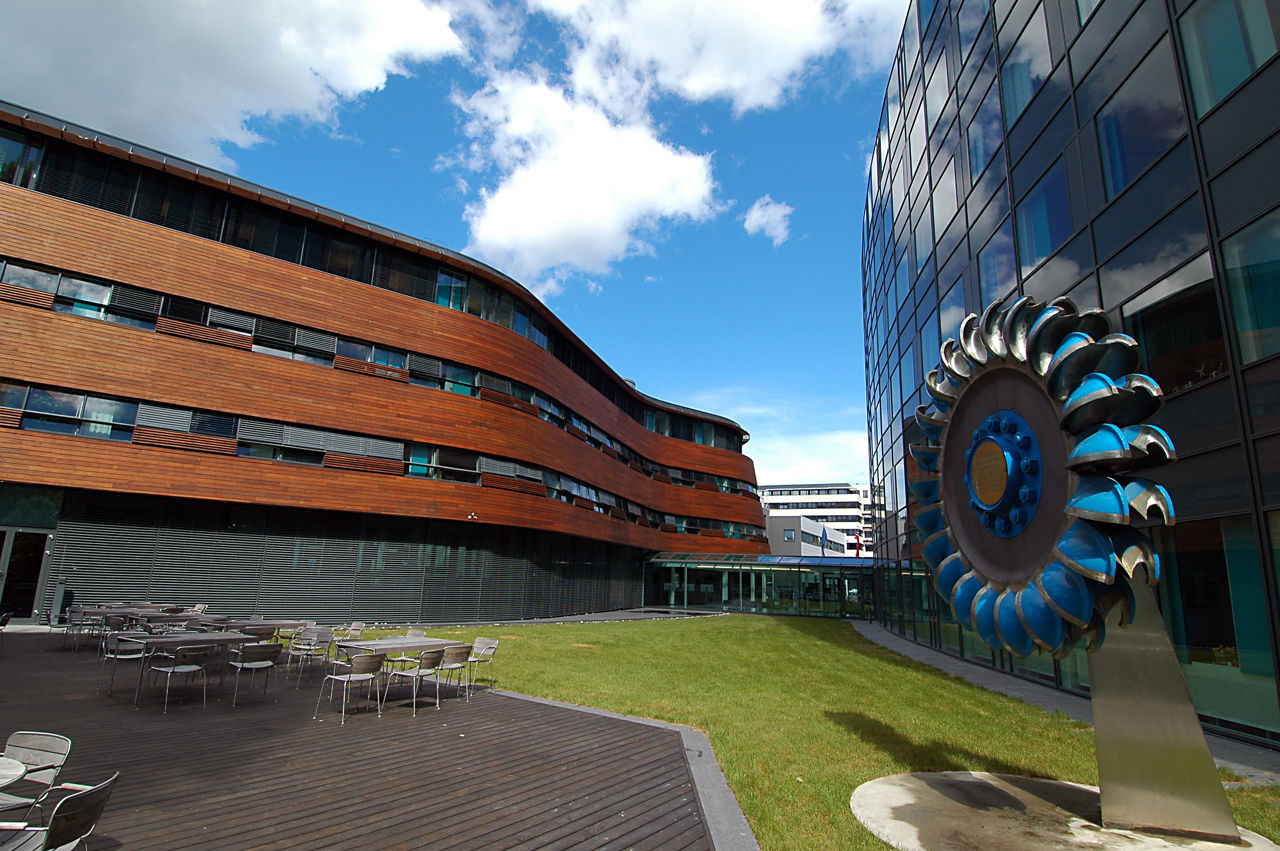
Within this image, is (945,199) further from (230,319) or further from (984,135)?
(230,319)

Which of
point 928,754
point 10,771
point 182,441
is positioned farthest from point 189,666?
point 182,441

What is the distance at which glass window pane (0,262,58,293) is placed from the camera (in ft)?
61.8

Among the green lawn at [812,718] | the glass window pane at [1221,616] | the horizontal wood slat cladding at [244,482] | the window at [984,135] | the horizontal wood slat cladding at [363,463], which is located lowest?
the green lawn at [812,718]

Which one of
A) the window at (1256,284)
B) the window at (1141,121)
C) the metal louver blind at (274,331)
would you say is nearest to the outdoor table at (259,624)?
the metal louver blind at (274,331)

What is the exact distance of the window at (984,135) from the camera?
15.3 meters

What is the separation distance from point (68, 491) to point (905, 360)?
26.5 meters

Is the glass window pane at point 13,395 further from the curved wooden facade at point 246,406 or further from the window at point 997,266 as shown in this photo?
the window at point 997,266

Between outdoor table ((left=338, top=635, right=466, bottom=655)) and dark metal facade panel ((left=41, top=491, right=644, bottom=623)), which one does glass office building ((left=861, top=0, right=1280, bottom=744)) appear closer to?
outdoor table ((left=338, top=635, right=466, bottom=655))

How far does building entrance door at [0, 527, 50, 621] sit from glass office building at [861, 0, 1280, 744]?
85.7 ft

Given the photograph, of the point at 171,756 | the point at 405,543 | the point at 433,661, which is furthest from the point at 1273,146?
the point at 405,543

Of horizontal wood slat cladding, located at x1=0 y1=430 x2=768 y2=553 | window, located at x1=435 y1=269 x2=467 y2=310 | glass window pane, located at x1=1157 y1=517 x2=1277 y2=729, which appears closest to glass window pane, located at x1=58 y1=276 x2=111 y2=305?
horizontal wood slat cladding, located at x1=0 y1=430 x2=768 y2=553

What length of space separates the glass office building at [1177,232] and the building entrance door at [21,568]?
26136mm

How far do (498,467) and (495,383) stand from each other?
3.50 meters

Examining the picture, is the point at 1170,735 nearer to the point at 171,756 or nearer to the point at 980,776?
the point at 980,776
